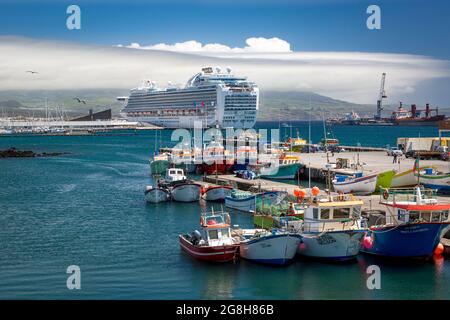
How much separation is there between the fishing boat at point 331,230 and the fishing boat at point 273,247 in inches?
23.7

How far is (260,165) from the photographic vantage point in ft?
171

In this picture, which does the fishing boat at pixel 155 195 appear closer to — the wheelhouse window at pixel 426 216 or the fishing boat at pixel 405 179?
the fishing boat at pixel 405 179

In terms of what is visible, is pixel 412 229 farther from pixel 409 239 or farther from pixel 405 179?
pixel 405 179

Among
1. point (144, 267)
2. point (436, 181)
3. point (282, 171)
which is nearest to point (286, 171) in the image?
point (282, 171)

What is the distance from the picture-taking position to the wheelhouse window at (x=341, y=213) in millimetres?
23953

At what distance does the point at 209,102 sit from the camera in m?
146

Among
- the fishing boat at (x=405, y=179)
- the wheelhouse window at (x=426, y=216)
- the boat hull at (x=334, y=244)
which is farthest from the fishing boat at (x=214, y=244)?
the fishing boat at (x=405, y=179)

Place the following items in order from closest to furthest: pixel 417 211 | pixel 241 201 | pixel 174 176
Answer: pixel 417 211, pixel 241 201, pixel 174 176

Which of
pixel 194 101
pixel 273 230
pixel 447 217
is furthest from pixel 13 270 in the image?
pixel 194 101

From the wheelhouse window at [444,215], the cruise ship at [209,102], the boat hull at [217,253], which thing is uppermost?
the cruise ship at [209,102]

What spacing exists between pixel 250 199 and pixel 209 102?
113m

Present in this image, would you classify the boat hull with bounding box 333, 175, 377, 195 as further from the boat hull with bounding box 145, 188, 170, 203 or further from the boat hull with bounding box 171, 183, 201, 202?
the boat hull with bounding box 145, 188, 170, 203

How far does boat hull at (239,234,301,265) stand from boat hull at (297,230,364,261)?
564 millimetres
